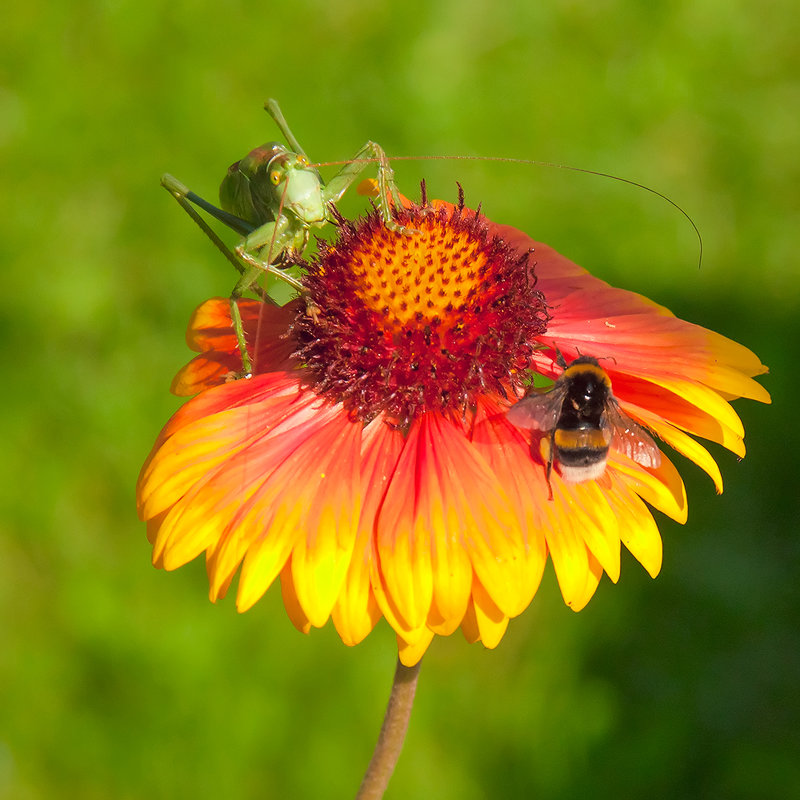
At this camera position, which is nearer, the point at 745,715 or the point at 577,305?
the point at 577,305

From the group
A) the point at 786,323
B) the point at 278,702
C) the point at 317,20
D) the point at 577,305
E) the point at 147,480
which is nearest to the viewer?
the point at 147,480

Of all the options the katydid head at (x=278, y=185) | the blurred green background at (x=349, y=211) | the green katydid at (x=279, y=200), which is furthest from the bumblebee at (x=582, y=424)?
the blurred green background at (x=349, y=211)

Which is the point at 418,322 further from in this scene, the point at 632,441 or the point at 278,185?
the point at 278,185

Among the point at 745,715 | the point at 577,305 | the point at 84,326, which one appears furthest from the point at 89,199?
the point at 745,715

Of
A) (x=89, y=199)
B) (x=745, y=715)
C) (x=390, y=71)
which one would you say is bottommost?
(x=745, y=715)

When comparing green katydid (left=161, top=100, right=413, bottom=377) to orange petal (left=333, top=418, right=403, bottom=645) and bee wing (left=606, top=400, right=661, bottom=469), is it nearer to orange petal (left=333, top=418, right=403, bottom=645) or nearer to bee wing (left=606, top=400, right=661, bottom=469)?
orange petal (left=333, top=418, right=403, bottom=645)

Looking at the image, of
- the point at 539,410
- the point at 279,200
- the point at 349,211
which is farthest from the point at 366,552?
the point at 349,211

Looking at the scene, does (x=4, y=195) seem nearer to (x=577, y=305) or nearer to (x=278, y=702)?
(x=278, y=702)

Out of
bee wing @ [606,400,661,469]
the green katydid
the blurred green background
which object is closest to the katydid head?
the green katydid
